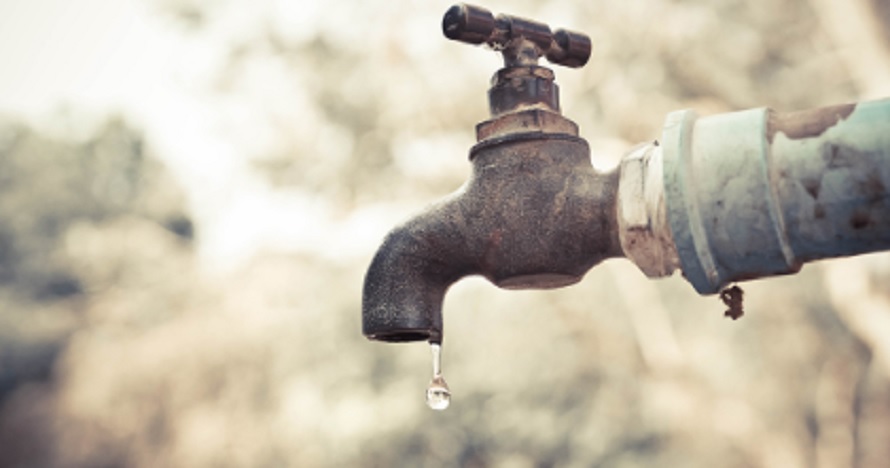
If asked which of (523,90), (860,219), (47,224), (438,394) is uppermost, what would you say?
(47,224)

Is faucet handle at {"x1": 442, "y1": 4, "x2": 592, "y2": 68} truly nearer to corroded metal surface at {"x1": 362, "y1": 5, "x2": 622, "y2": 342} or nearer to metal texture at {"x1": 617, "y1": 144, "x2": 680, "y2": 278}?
corroded metal surface at {"x1": 362, "y1": 5, "x2": 622, "y2": 342}

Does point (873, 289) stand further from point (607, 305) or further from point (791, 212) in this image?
point (791, 212)

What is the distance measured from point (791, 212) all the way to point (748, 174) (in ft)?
0.16

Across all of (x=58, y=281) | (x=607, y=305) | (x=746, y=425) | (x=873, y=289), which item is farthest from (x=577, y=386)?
(x=58, y=281)

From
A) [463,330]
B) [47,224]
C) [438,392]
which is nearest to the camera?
[438,392]

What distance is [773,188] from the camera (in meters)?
0.82

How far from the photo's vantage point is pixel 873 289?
4609mm

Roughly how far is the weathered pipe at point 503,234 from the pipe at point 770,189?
114mm

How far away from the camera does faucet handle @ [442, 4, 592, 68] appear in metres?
1.00

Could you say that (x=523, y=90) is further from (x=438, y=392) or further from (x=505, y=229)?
(x=438, y=392)

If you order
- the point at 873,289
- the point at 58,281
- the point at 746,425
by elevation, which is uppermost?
the point at 58,281

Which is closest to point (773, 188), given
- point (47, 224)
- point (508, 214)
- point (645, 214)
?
point (645, 214)

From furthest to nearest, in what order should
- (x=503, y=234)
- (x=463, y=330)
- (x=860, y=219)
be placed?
(x=463, y=330) → (x=503, y=234) → (x=860, y=219)

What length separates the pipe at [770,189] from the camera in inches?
31.4
